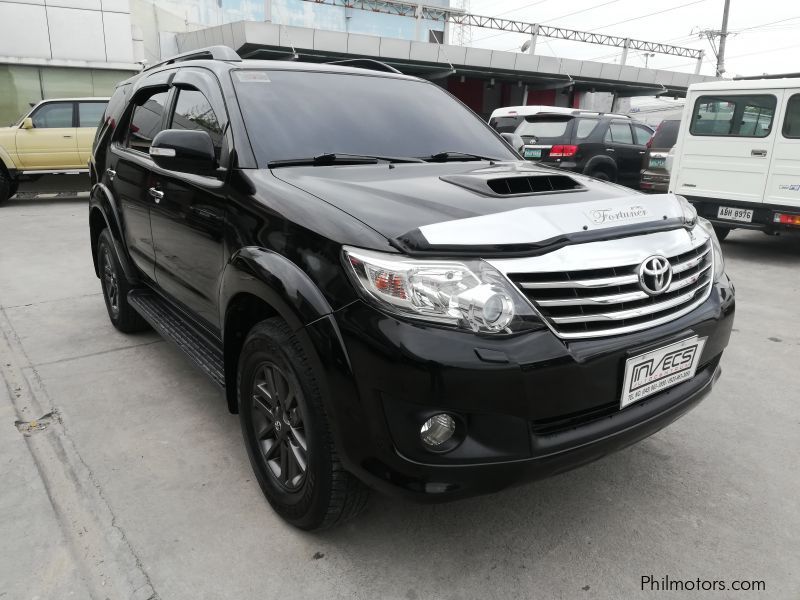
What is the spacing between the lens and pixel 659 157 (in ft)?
31.1

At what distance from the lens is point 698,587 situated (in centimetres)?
201

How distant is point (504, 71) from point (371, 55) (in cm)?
589

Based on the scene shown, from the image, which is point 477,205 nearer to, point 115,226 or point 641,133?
point 115,226

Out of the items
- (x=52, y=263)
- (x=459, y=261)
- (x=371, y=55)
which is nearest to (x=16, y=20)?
(x=371, y=55)

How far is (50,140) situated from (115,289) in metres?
8.49

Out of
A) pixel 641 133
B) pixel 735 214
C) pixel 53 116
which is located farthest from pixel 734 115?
pixel 53 116

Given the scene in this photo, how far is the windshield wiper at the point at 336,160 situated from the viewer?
2484 millimetres

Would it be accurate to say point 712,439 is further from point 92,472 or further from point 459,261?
point 92,472

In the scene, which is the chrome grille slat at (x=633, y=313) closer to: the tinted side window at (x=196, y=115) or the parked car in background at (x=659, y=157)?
the tinted side window at (x=196, y=115)

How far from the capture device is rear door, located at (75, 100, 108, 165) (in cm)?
1111

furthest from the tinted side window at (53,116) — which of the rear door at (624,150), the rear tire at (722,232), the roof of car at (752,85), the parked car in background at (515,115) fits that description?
the rear tire at (722,232)

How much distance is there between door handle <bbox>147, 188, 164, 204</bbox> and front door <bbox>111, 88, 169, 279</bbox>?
0.03 meters

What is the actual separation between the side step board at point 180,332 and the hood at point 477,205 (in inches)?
36.2

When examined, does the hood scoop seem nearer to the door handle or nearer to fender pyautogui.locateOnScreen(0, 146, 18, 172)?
the door handle
